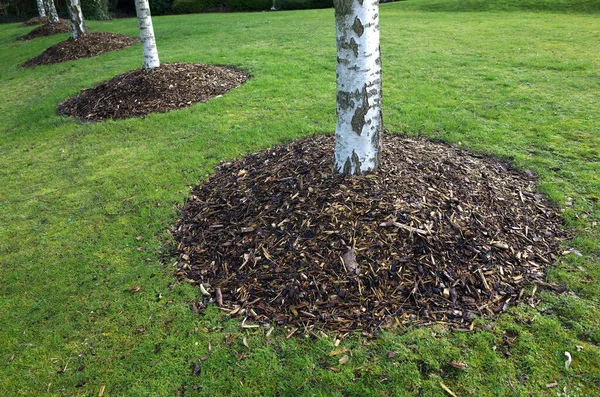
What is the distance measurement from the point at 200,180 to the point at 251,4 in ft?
74.8

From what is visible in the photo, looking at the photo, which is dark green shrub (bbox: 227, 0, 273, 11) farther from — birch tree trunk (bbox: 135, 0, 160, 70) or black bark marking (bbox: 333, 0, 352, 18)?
black bark marking (bbox: 333, 0, 352, 18)

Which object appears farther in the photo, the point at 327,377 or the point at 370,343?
the point at 370,343

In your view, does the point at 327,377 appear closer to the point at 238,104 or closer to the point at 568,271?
the point at 568,271

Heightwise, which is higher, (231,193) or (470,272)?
(231,193)

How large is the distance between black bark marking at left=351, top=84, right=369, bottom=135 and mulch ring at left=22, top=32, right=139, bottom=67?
12659 millimetres

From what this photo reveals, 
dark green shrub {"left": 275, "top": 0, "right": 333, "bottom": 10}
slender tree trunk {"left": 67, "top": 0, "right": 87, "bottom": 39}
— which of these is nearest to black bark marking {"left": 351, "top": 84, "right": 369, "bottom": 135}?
slender tree trunk {"left": 67, "top": 0, "right": 87, "bottom": 39}

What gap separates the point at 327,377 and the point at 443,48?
10909mm

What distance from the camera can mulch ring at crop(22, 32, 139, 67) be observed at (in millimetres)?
13352

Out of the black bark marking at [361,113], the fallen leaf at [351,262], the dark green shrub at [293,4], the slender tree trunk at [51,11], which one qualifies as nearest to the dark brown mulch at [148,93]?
the black bark marking at [361,113]

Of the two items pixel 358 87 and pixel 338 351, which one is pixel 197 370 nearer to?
pixel 338 351

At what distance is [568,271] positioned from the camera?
370 cm

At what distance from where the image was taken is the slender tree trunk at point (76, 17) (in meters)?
13.5

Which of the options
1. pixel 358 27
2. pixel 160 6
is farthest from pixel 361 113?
pixel 160 6

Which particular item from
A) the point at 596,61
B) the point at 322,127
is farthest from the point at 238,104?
the point at 596,61
